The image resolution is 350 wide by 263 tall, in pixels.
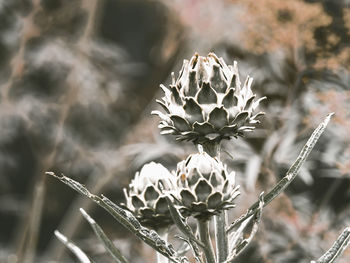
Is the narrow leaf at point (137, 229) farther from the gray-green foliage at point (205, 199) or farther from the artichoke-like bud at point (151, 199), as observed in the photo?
the artichoke-like bud at point (151, 199)

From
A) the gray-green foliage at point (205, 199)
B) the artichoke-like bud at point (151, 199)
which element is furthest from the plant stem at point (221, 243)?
the artichoke-like bud at point (151, 199)

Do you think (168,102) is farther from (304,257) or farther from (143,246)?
(143,246)

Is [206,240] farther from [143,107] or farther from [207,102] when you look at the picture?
[143,107]

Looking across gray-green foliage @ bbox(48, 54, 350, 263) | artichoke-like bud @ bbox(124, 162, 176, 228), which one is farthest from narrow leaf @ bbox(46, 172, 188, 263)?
artichoke-like bud @ bbox(124, 162, 176, 228)

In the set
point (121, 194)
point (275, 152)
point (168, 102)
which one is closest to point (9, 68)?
point (121, 194)

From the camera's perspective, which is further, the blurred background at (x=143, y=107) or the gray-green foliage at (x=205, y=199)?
the blurred background at (x=143, y=107)

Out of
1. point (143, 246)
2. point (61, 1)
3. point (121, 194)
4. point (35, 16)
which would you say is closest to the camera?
point (143, 246)

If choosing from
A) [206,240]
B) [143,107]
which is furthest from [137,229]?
[143,107]
